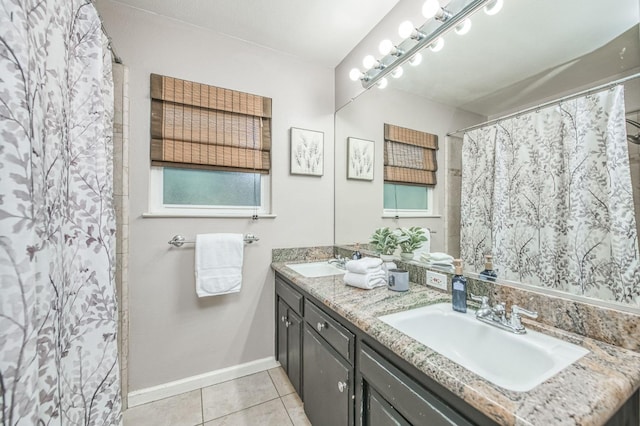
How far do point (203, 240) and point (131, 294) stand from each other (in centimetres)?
53

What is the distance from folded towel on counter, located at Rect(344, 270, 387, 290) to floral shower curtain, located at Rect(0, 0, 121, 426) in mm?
1014

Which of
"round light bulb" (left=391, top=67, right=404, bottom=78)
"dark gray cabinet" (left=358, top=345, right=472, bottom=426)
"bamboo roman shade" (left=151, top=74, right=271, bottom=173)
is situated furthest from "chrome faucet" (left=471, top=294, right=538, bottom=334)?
"bamboo roman shade" (left=151, top=74, right=271, bottom=173)

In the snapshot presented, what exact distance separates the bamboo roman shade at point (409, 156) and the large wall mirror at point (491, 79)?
Answer: 0.04 meters

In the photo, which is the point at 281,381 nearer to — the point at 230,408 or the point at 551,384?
the point at 230,408

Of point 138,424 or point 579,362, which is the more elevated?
point 579,362

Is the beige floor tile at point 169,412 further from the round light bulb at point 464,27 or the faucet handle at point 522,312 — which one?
the round light bulb at point 464,27

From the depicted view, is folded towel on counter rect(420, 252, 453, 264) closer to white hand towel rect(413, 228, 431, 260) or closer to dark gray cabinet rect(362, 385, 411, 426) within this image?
white hand towel rect(413, 228, 431, 260)

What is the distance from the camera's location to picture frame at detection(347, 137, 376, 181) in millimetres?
1890

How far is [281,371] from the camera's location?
191 centimetres

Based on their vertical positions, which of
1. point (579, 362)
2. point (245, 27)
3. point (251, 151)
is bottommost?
point (579, 362)

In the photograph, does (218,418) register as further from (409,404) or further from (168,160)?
(168,160)

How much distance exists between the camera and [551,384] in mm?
576

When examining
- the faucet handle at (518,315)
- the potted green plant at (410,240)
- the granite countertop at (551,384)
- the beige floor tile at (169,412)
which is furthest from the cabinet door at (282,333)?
the faucet handle at (518,315)

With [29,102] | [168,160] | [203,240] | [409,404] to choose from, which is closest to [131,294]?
[203,240]
